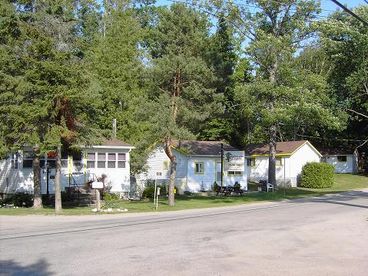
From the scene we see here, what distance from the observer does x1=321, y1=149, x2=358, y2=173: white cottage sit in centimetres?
6869

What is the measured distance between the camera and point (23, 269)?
9.99 m

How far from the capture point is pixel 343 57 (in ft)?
155

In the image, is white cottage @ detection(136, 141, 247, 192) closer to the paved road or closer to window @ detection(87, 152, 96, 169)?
window @ detection(87, 152, 96, 169)

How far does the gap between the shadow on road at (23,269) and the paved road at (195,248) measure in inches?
0.7

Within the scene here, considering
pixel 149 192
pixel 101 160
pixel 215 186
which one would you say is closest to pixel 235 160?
pixel 215 186

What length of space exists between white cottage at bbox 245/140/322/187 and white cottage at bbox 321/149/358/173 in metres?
11.1

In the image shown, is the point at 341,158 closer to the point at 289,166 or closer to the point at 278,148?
the point at 278,148

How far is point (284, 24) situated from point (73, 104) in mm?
24879

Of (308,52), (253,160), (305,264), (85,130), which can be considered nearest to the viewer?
(305,264)

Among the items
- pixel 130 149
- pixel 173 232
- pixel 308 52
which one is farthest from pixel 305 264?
pixel 308 52

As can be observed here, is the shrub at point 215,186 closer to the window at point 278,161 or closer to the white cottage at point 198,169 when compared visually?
the white cottage at point 198,169

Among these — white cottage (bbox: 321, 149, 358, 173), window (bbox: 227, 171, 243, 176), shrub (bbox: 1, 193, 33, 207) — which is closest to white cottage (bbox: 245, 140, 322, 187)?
window (bbox: 227, 171, 243, 176)

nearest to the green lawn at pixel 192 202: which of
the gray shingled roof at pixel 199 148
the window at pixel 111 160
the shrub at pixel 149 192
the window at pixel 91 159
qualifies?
the shrub at pixel 149 192

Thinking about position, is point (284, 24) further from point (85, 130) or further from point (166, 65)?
point (85, 130)
